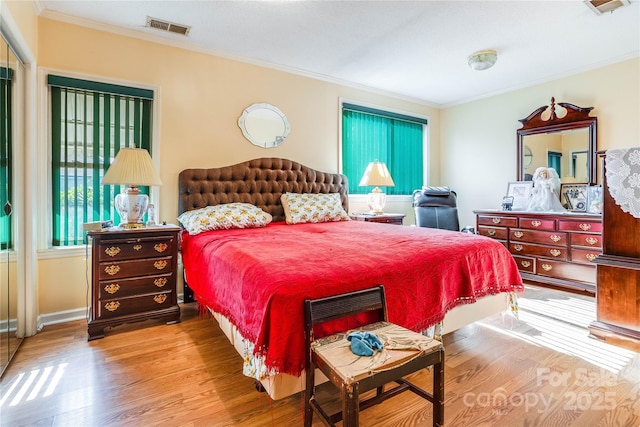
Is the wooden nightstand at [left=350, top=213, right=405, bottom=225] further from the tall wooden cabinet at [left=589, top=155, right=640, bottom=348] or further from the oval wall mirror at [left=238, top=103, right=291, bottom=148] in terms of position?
the tall wooden cabinet at [left=589, top=155, right=640, bottom=348]

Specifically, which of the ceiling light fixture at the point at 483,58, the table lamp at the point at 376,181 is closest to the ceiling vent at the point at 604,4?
the ceiling light fixture at the point at 483,58

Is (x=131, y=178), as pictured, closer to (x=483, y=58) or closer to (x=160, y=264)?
(x=160, y=264)

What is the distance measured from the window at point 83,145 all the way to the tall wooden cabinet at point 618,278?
393cm

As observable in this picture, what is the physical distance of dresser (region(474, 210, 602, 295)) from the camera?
3346mm

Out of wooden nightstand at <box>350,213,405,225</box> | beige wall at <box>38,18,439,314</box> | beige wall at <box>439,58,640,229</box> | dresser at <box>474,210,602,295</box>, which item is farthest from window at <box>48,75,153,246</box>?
beige wall at <box>439,58,640,229</box>

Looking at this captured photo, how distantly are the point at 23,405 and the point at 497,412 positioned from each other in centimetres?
235

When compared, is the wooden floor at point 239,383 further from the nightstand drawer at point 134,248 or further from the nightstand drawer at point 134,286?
the nightstand drawer at point 134,248

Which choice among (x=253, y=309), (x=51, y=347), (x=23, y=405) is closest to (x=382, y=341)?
(x=253, y=309)

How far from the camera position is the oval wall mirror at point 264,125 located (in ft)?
11.9

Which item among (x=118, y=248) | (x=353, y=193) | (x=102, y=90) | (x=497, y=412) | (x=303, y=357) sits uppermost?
(x=102, y=90)

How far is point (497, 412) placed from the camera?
1.59 metres

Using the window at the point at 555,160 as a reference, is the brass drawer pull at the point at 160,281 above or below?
below

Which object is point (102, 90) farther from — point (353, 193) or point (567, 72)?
point (567, 72)

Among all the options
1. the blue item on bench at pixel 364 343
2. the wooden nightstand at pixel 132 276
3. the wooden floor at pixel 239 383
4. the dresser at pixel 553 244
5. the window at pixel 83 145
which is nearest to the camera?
the blue item on bench at pixel 364 343
